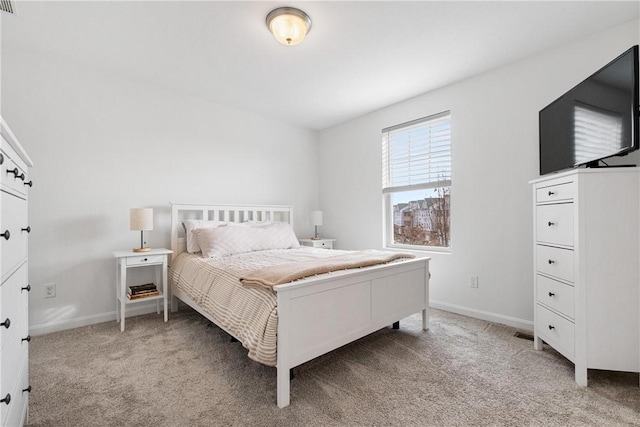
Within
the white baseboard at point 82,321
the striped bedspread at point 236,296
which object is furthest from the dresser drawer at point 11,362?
the white baseboard at point 82,321

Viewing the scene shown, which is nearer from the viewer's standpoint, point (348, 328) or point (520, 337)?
point (348, 328)

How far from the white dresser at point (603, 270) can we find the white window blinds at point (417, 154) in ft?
4.93

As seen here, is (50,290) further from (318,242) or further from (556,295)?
(556,295)

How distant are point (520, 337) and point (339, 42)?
2843 millimetres

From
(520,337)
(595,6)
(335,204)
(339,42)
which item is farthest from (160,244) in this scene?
(595,6)

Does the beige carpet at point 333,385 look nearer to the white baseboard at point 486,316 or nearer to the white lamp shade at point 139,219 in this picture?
the white baseboard at point 486,316

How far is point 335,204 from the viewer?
4496 millimetres

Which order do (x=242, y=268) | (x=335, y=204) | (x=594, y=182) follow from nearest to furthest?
(x=594, y=182) → (x=242, y=268) → (x=335, y=204)

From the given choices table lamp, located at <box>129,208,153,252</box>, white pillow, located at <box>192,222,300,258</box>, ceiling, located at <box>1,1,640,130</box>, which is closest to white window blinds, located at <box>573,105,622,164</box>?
ceiling, located at <box>1,1,640,130</box>

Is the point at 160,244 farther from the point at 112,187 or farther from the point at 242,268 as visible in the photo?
the point at 242,268

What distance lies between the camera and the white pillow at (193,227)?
3.16 meters

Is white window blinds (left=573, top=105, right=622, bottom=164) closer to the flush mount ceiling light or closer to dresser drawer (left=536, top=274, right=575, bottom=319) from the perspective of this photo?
dresser drawer (left=536, top=274, right=575, bottom=319)

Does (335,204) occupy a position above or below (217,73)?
below

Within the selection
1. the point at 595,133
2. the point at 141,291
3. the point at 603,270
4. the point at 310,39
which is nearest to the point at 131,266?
the point at 141,291
